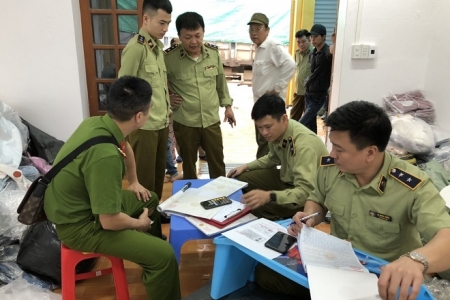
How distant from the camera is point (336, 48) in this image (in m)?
2.82

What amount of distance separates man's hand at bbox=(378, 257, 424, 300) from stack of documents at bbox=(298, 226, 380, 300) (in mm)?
50

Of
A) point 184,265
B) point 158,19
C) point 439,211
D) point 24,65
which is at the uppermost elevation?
point 158,19

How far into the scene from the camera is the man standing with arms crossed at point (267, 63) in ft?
9.53

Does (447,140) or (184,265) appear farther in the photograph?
(447,140)

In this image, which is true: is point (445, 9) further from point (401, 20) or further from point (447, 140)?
point (447, 140)

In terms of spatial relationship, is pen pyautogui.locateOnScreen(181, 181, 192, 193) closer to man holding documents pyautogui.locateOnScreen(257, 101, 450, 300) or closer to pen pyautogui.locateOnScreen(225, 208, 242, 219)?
pen pyautogui.locateOnScreen(225, 208, 242, 219)

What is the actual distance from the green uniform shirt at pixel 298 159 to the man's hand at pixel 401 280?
0.77 meters

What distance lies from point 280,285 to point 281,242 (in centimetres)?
24

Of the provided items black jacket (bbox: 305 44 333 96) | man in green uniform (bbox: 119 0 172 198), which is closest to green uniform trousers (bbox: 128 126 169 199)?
man in green uniform (bbox: 119 0 172 198)

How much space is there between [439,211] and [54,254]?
1.73m

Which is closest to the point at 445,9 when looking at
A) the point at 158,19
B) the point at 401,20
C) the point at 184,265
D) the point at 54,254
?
the point at 401,20

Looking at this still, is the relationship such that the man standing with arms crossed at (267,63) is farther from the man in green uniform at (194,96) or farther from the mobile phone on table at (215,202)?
the mobile phone on table at (215,202)

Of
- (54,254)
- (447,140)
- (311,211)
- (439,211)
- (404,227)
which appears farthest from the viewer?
(447,140)

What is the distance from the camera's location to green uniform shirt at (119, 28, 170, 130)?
2164 mm
